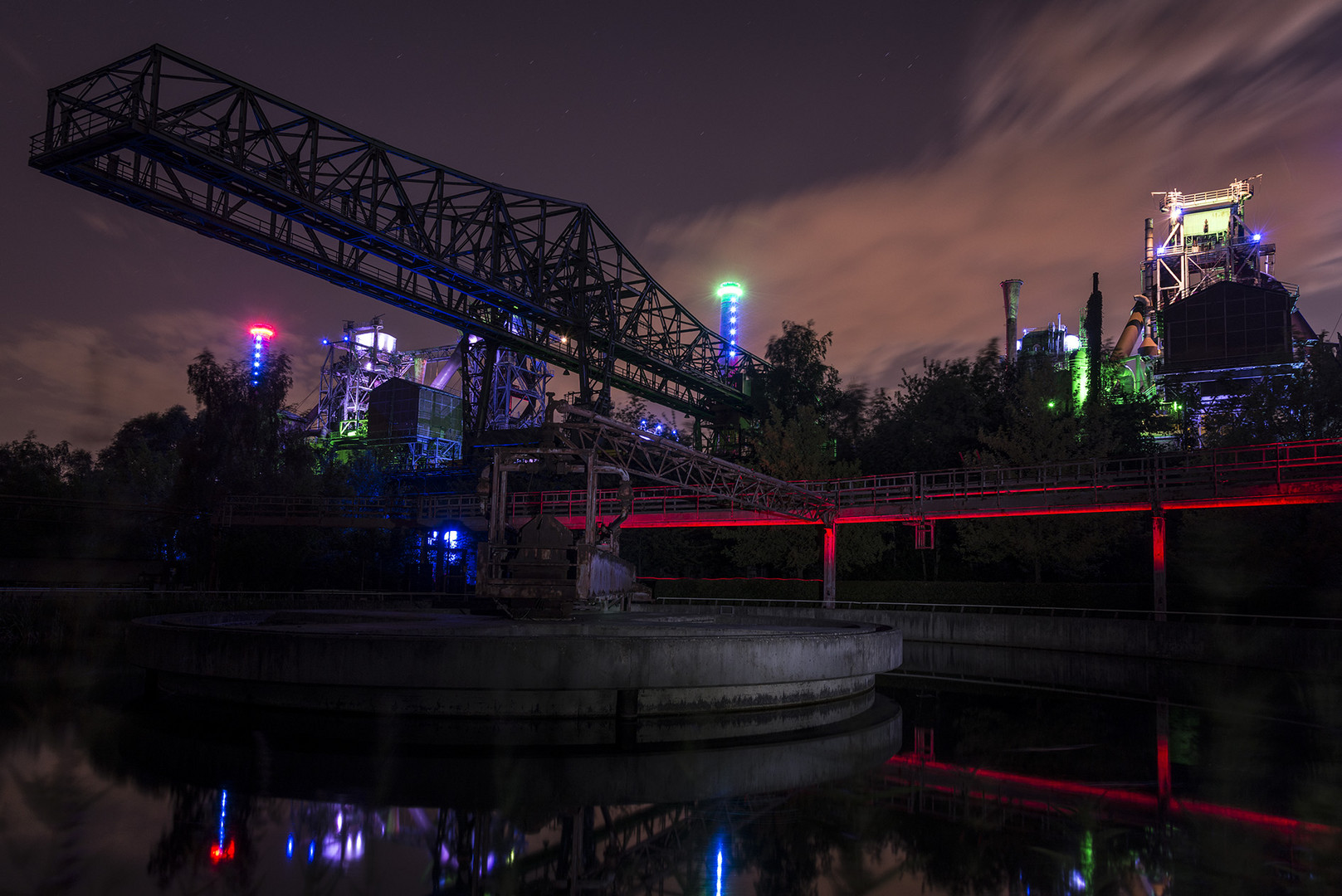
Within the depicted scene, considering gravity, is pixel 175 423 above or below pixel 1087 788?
above

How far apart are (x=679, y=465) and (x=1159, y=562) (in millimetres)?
17687

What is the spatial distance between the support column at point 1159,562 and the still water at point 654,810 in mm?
15509

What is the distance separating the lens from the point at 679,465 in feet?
108

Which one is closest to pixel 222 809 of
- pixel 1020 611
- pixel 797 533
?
pixel 1020 611

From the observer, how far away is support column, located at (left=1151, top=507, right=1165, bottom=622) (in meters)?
28.5

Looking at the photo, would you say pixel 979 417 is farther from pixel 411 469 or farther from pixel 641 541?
pixel 411 469

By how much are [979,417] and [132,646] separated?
153 feet

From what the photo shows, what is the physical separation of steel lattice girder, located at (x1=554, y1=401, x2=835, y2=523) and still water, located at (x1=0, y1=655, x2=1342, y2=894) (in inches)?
551

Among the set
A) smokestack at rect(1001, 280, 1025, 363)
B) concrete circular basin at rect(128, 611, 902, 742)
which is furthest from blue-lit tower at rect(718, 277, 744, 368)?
concrete circular basin at rect(128, 611, 902, 742)

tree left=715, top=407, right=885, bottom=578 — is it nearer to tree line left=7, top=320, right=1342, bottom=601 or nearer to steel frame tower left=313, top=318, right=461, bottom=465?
tree line left=7, top=320, right=1342, bottom=601

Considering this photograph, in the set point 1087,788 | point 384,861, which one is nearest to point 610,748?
point 384,861

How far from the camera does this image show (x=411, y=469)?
64750mm

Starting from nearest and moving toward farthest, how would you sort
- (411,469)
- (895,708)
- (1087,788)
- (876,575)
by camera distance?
(1087,788) → (895,708) → (876,575) → (411,469)

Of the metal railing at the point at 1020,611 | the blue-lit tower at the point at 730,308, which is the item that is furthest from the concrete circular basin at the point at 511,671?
the blue-lit tower at the point at 730,308
